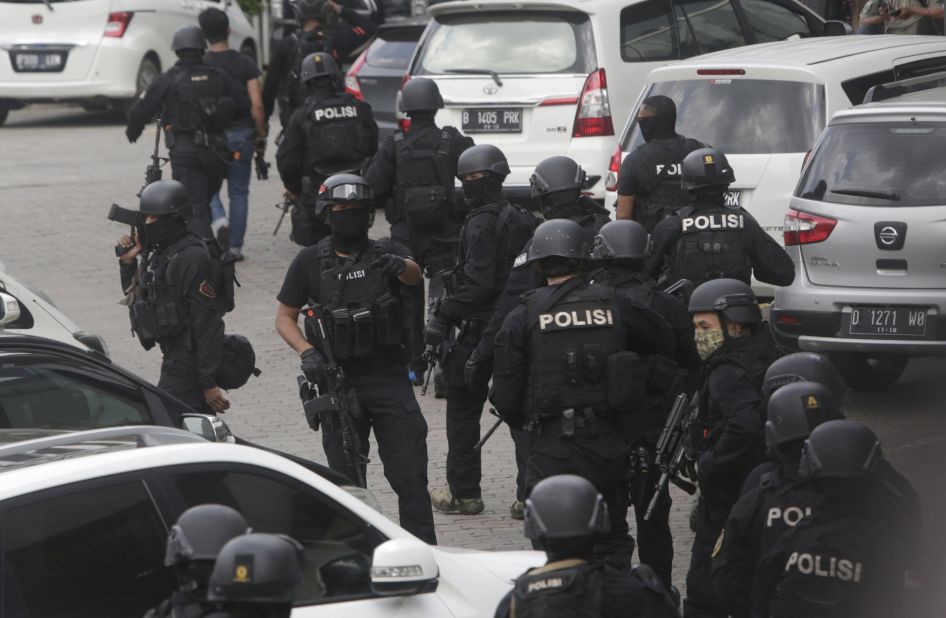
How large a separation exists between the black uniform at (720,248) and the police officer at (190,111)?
213 inches

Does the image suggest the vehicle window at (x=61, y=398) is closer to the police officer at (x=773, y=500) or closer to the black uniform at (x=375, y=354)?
the black uniform at (x=375, y=354)

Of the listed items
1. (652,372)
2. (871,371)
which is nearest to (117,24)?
(871,371)

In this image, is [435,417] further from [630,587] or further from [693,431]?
[630,587]

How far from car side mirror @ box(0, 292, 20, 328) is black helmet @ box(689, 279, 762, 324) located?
10.2 feet

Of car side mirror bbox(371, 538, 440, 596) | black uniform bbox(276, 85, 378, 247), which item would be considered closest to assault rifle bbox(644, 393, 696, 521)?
car side mirror bbox(371, 538, 440, 596)

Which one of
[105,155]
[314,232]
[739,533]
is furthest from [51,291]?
[739,533]

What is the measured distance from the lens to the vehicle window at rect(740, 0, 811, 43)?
13242 millimetres

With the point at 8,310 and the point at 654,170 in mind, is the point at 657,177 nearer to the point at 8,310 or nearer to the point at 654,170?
the point at 654,170

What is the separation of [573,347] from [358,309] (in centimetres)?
132

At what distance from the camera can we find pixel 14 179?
17.3 metres

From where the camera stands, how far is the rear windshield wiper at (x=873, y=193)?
342 inches

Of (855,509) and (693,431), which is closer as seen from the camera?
(855,509)

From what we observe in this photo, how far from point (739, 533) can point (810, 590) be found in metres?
0.49

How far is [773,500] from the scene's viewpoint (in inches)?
193
